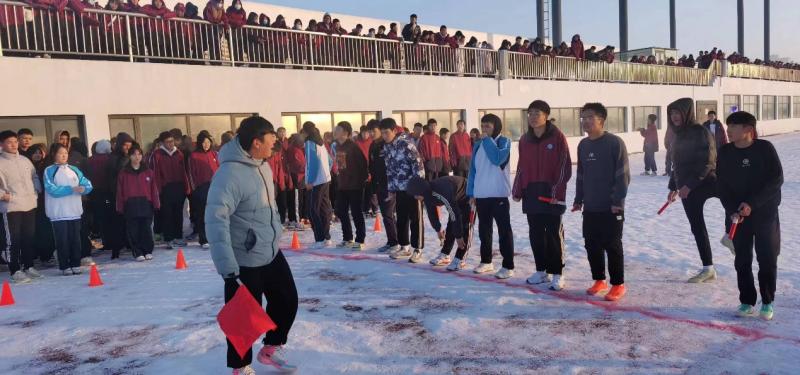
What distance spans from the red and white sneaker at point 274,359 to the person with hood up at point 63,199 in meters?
4.46

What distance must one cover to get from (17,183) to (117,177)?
4.90 ft

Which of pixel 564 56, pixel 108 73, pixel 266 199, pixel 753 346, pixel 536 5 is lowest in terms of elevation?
pixel 753 346

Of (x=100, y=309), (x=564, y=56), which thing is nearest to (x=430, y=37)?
(x=564, y=56)

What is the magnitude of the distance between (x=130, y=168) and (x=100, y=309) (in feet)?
9.35

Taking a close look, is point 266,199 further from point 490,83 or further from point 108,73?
point 490,83

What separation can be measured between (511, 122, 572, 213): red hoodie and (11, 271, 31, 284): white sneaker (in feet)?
20.0

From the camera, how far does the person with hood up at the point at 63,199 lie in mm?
6996

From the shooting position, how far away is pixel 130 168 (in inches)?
318

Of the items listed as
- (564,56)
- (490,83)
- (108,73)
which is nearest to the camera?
(108,73)

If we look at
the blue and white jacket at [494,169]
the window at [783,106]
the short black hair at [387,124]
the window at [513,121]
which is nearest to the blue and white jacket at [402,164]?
the short black hair at [387,124]

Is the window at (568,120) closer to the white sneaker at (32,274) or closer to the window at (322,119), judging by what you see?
the window at (322,119)

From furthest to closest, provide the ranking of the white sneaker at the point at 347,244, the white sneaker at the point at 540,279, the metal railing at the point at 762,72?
the metal railing at the point at 762,72 → the white sneaker at the point at 347,244 → the white sneaker at the point at 540,279

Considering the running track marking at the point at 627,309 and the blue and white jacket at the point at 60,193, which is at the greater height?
the blue and white jacket at the point at 60,193

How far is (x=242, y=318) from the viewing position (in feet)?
11.4
